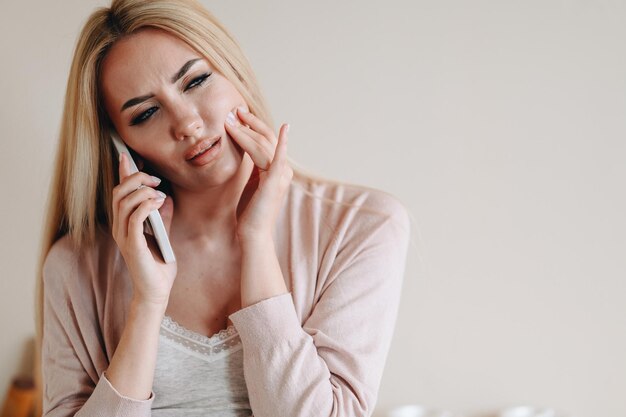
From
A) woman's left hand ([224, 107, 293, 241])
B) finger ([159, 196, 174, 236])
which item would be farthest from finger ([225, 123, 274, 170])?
finger ([159, 196, 174, 236])

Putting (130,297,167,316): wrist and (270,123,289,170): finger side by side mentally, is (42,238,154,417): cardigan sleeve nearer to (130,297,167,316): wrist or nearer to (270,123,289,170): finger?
(130,297,167,316): wrist

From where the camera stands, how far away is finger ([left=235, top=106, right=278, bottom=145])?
3.93ft

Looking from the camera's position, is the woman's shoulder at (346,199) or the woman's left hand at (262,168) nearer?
the woman's left hand at (262,168)

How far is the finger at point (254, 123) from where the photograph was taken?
1197 millimetres

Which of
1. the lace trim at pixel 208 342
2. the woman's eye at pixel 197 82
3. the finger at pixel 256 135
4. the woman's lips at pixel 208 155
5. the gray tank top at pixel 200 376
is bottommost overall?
the gray tank top at pixel 200 376

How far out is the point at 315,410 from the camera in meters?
1.10

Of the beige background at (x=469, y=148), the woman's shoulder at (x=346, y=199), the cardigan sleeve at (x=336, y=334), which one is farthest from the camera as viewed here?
the beige background at (x=469, y=148)

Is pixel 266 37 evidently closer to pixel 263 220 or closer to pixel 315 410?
pixel 263 220

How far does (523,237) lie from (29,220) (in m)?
1.07

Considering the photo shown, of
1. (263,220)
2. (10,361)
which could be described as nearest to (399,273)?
(263,220)

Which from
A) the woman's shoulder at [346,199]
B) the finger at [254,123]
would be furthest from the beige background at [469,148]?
the finger at [254,123]

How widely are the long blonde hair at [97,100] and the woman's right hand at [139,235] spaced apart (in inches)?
4.5

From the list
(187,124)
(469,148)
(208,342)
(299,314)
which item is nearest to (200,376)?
(208,342)

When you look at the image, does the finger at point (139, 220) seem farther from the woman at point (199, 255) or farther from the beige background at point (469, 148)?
the beige background at point (469, 148)
